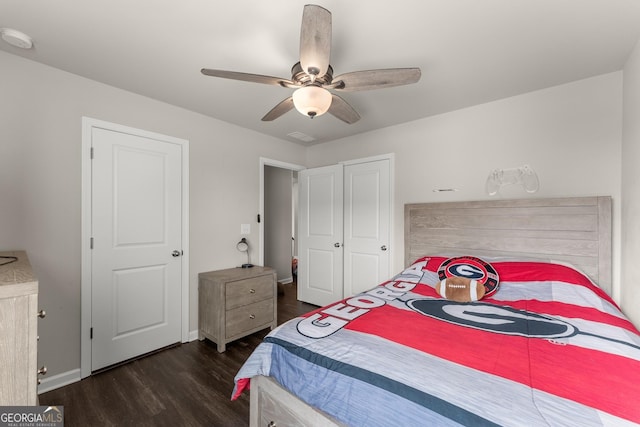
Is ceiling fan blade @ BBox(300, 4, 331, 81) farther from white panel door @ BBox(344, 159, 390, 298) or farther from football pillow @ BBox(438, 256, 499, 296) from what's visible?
white panel door @ BBox(344, 159, 390, 298)

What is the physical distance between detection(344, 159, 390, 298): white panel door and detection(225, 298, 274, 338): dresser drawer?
1129 mm

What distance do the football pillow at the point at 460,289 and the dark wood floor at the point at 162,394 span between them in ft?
5.27

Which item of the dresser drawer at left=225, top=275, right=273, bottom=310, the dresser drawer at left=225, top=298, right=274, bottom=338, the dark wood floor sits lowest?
the dark wood floor

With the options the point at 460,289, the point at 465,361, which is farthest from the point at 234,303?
the point at 465,361

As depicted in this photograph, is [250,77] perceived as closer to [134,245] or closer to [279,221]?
[134,245]

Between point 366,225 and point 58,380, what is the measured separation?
124 inches

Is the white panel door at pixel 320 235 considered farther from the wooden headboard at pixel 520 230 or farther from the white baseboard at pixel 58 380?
the white baseboard at pixel 58 380

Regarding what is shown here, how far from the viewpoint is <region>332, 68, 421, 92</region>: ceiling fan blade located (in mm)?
1488

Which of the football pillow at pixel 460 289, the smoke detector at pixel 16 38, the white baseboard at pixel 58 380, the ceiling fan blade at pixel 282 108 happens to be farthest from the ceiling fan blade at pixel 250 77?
the white baseboard at pixel 58 380

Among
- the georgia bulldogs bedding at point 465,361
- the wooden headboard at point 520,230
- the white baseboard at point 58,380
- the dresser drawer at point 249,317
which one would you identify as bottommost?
the white baseboard at point 58,380

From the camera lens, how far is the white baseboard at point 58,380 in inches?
77.2

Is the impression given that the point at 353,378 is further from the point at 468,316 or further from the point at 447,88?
the point at 447,88

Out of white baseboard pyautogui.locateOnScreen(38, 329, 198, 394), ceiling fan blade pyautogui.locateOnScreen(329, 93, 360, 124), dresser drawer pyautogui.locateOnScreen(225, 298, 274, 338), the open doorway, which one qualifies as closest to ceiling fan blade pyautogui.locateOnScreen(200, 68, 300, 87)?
ceiling fan blade pyautogui.locateOnScreen(329, 93, 360, 124)

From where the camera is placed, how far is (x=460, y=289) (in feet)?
6.39
